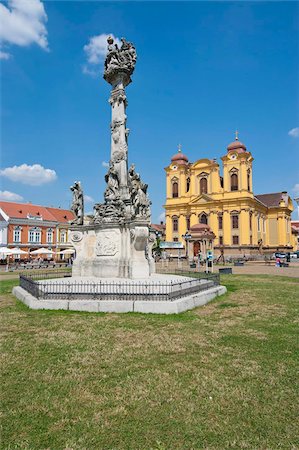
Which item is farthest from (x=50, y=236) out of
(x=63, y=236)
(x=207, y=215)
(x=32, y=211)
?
(x=207, y=215)

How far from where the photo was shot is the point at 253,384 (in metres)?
4.91

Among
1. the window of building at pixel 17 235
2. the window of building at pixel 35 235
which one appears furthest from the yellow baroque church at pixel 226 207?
the window of building at pixel 17 235

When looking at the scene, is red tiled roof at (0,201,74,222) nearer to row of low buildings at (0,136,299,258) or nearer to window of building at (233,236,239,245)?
row of low buildings at (0,136,299,258)

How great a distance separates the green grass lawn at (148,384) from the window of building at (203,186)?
58.3 meters

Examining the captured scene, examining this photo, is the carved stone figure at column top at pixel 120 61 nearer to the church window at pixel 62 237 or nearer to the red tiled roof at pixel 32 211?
the red tiled roof at pixel 32 211

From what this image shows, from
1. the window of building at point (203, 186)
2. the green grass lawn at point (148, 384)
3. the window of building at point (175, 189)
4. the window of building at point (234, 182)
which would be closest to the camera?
the green grass lawn at point (148, 384)

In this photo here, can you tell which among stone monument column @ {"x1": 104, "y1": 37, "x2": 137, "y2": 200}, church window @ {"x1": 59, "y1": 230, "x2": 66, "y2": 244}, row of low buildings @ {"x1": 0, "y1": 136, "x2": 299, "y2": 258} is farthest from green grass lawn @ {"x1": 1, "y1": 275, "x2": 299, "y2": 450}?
church window @ {"x1": 59, "y1": 230, "x2": 66, "y2": 244}

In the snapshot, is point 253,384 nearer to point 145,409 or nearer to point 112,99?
point 145,409

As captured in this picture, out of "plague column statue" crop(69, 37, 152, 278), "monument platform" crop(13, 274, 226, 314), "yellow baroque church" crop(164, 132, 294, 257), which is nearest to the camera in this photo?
"monument platform" crop(13, 274, 226, 314)

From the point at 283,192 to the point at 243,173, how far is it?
58.7 ft

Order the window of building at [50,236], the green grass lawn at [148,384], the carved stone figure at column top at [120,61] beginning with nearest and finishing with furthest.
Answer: the green grass lawn at [148,384] → the carved stone figure at column top at [120,61] → the window of building at [50,236]

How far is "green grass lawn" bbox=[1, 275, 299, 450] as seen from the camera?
12.0 ft

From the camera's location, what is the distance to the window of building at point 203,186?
65625mm

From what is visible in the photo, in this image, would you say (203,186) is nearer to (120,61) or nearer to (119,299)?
(120,61)
